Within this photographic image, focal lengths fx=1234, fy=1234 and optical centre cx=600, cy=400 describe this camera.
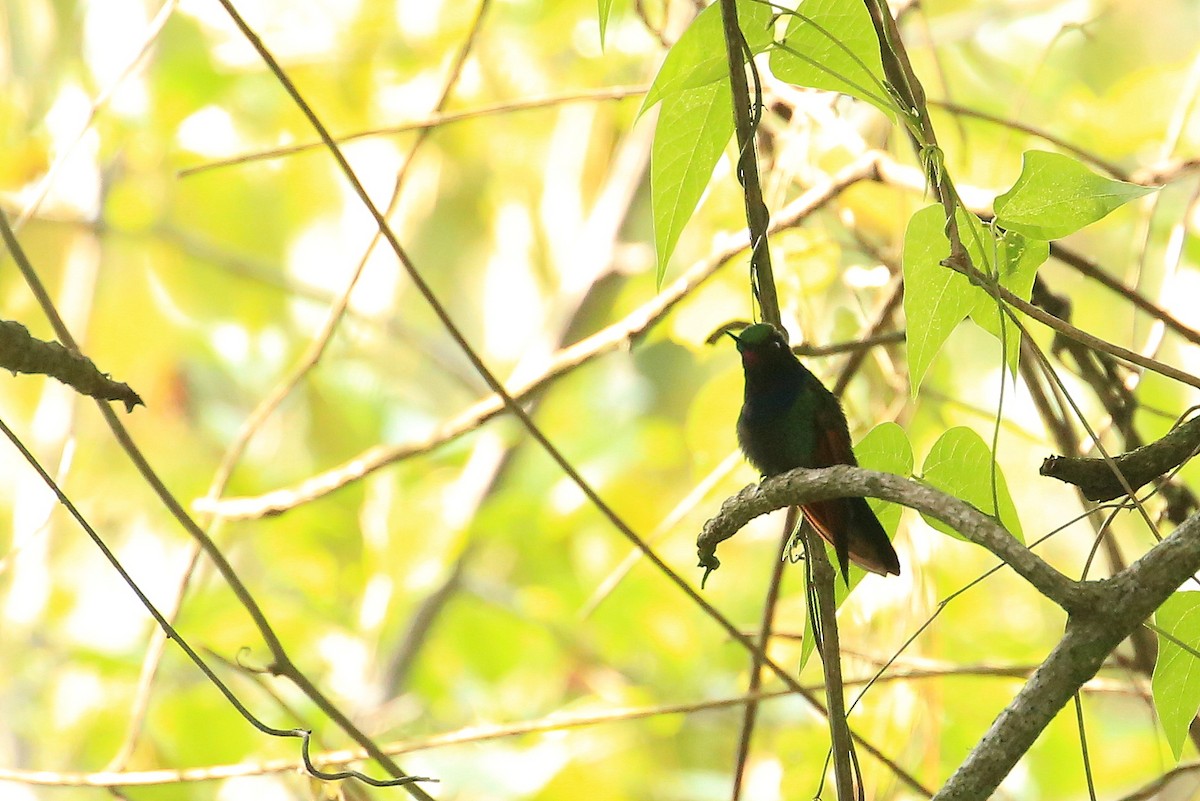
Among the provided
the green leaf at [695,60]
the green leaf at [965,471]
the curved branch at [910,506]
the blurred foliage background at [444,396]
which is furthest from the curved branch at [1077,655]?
the blurred foliage background at [444,396]

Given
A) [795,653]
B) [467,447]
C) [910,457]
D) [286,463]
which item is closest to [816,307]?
[795,653]

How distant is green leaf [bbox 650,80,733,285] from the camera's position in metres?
0.96

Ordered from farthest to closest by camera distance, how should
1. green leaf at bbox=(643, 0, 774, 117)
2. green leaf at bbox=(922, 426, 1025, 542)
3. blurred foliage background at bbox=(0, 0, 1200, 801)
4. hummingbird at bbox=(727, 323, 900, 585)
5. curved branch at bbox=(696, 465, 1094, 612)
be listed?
blurred foliage background at bbox=(0, 0, 1200, 801) → hummingbird at bbox=(727, 323, 900, 585) → green leaf at bbox=(922, 426, 1025, 542) → green leaf at bbox=(643, 0, 774, 117) → curved branch at bbox=(696, 465, 1094, 612)

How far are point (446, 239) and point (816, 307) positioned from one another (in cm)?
313

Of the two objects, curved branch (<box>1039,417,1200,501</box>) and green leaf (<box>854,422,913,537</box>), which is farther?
green leaf (<box>854,422,913,537</box>)

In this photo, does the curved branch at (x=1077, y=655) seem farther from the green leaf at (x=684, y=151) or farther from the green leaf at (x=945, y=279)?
the green leaf at (x=684, y=151)

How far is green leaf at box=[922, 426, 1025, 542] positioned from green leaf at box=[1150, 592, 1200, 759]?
125 mm

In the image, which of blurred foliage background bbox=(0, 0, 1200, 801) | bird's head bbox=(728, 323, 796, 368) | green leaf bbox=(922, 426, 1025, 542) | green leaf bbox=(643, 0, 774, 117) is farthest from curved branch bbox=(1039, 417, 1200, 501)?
blurred foliage background bbox=(0, 0, 1200, 801)

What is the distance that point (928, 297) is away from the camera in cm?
97

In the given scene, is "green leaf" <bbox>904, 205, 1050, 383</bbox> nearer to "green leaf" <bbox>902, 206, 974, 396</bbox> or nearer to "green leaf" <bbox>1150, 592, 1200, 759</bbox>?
"green leaf" <bbox>902, 206, 974, 396</bbox>

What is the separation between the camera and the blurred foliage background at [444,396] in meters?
2.90

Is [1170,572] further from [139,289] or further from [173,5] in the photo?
[139,289]

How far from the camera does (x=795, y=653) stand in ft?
7.18

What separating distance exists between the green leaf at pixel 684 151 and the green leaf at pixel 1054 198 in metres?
0.22
